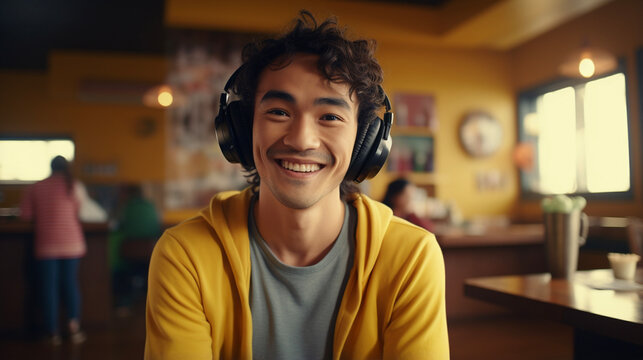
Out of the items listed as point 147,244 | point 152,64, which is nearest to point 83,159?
point 152,64

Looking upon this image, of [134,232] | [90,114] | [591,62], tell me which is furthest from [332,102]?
[90,114]

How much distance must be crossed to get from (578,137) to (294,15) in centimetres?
346

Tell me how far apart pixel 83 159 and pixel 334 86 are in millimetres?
7923

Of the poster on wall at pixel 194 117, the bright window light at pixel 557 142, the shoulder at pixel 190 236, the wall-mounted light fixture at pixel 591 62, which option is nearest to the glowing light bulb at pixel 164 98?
the poster on wall at pixel 194 117

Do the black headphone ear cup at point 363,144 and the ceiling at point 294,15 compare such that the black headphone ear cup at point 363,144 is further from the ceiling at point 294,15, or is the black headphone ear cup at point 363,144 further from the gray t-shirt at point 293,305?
the ceiling at point 294,15

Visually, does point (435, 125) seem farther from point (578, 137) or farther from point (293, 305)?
point (293, 305)

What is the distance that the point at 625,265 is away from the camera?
5.94 feet

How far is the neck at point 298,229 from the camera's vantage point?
120 centimetres

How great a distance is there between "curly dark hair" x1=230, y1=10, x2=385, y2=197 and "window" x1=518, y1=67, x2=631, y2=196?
14.8ft

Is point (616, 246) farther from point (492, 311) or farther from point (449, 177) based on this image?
point (449, 177)

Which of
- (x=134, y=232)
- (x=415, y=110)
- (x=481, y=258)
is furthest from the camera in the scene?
(x=415, y=110)

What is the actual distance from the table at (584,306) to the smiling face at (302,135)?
2.57ft

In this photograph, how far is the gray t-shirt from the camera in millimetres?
1146

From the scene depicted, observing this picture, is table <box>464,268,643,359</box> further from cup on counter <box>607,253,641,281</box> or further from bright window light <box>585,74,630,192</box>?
bright window light <box>585,74,630,192</box>
